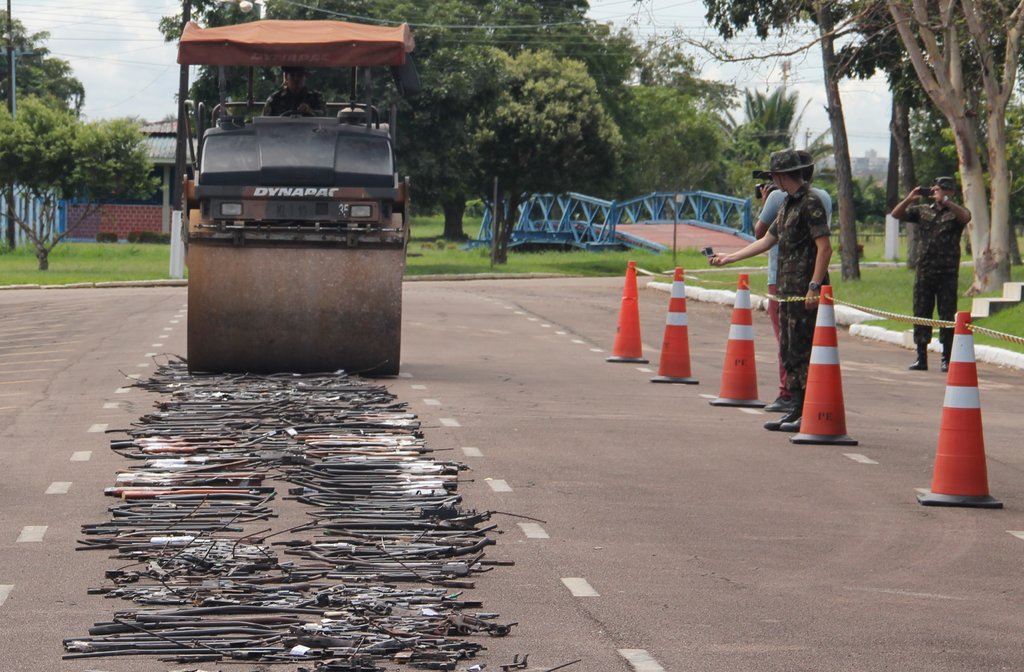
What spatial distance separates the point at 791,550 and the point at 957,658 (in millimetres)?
1925

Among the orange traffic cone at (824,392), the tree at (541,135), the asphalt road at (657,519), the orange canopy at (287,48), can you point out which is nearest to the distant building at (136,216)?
the tree at (541,135)

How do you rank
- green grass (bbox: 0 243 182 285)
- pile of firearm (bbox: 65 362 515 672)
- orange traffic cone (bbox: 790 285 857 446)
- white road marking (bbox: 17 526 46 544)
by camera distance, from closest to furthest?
pile of firearm (bbox: 65 362 515 672) → white road marking (bbox: 17 526 46 544) → orange traffic cone (bbox: 790 285 857 446) → green grass (bbox: 0 243 182 285)

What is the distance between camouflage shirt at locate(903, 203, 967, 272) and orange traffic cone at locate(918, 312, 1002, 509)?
28.7 feet

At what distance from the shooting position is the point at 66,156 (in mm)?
42969

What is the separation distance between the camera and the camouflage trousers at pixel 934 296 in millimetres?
18000

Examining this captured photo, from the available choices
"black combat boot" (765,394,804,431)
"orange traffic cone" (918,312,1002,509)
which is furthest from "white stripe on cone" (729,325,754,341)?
"orange traffic cone" (918,312,1002,509)

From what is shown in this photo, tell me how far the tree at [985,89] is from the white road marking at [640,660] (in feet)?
69.5

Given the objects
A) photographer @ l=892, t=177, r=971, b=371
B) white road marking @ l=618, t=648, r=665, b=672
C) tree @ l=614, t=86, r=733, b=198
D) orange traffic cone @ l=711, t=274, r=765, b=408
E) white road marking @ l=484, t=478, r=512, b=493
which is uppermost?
tree @ l=614, t=86, r=733, b=198

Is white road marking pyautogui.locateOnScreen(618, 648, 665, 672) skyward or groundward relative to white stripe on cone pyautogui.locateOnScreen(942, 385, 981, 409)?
groundward

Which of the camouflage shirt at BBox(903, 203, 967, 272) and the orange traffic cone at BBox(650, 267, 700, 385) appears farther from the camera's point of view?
the camouflage shirt at BBox(903, 203, 967, 272)

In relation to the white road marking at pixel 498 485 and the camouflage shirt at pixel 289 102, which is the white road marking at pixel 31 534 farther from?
the camouflage shirt at pixel 289 102

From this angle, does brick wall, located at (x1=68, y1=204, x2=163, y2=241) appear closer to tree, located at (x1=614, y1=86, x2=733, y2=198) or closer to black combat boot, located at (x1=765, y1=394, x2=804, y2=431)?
tree, located at (x1=614, y1=86, x2=733, y2=198)

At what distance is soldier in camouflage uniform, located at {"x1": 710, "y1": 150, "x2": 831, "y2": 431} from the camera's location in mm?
12219

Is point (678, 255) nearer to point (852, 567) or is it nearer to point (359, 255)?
point (359, 255)
